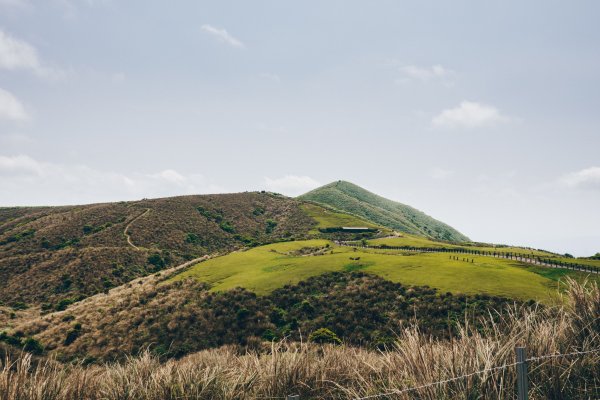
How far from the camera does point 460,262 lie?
5050 cm

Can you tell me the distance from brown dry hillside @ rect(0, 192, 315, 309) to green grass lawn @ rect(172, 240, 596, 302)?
23.7 meters

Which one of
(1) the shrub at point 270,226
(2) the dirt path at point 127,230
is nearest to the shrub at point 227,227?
(1) the shrub at point 270,226

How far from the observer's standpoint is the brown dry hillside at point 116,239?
240ft

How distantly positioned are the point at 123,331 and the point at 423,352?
4422cm

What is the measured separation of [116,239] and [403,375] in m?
96.0

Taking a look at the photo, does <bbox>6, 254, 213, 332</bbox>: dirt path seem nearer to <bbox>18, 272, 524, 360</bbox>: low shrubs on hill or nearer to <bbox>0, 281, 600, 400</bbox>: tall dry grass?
<bbox>18, 272, 524, 360</bbox>: low shrubs on hill

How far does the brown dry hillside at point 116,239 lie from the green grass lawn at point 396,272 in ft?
77.8

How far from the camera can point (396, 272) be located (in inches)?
1903

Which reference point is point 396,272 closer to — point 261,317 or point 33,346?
point 261,317

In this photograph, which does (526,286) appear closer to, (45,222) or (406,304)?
(406,304)

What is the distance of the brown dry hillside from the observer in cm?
7300

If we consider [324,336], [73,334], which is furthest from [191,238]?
[324,336]

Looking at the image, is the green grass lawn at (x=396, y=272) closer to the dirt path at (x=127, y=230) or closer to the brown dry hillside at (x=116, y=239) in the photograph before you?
the brown dry hillside at (x=116, y=239)

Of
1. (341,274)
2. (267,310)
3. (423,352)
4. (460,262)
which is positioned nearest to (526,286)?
(460,262)
